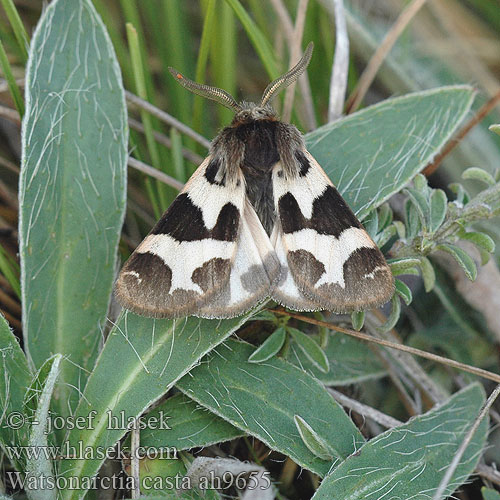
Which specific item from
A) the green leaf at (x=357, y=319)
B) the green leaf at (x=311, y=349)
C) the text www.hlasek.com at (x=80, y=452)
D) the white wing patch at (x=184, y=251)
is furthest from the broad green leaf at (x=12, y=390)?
the green leaf at (x=357, y=319)

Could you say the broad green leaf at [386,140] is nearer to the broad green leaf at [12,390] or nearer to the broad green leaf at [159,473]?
the broad green leaf at [159,473]

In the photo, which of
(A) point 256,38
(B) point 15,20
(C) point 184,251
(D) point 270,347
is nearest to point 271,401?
(D) point 270,347

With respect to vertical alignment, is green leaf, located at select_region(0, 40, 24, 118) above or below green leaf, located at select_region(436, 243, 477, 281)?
above

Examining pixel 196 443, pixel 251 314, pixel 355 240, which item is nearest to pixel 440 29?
pixel 355 240

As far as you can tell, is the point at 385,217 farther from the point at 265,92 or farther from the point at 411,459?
the point at 411,459

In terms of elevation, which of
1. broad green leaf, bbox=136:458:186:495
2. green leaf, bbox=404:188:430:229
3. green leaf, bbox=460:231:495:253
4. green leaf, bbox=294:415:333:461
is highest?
green leaf, bbox=404:188:430:229

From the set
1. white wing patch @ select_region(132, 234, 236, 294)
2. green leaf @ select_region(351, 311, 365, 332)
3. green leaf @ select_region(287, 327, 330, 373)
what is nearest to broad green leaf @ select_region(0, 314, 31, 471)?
white wing patch @ select_region(132, 234, 236, 294)

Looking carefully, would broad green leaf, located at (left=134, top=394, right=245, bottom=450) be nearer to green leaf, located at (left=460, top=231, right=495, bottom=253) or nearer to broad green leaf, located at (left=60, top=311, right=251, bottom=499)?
broad green leaf, located at (left=60, top=311, right=251, bottom=499)
